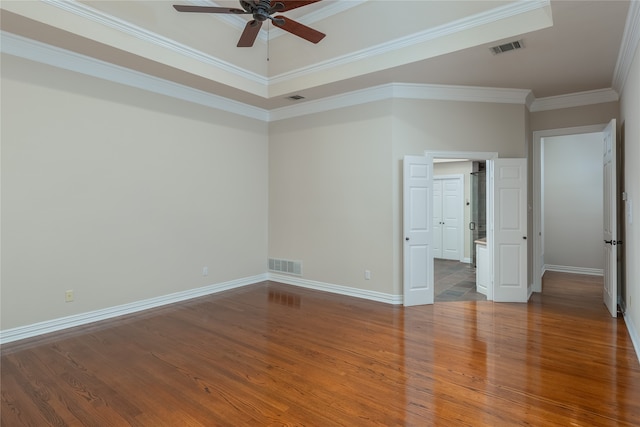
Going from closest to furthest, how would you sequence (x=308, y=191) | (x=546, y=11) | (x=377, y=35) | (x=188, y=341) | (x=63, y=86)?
(x=546, y=11) < (x=188, y=341) < (x=63, y=86) < (x=377, y=35) < (x=308, y=191)

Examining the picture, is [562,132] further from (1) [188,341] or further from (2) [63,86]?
(2) [63,86]

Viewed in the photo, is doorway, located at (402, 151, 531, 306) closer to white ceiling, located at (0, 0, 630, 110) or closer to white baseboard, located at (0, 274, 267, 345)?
white ceiling, located at (0, 0, 630, 110)

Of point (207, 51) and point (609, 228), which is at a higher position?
point (207, 51)

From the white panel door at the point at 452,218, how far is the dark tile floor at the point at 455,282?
15.0 inches

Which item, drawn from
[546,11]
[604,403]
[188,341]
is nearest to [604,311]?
[604,403]

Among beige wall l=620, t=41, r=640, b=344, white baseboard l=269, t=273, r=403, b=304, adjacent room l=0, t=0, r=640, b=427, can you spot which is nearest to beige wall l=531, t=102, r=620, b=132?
adjacent room l=0, t=0, r=640, b=427

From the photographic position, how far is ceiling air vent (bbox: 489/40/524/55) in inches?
141

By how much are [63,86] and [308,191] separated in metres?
3.51

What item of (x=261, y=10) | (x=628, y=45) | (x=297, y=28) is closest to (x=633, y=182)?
(x=628, y=45)

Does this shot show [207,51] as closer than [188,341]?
No

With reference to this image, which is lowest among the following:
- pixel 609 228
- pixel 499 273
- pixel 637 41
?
pixel 499 273

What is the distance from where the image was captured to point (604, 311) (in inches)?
177

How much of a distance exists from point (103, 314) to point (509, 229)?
5521 millimetres

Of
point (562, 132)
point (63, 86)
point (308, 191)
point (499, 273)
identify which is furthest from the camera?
point (308, 191)
